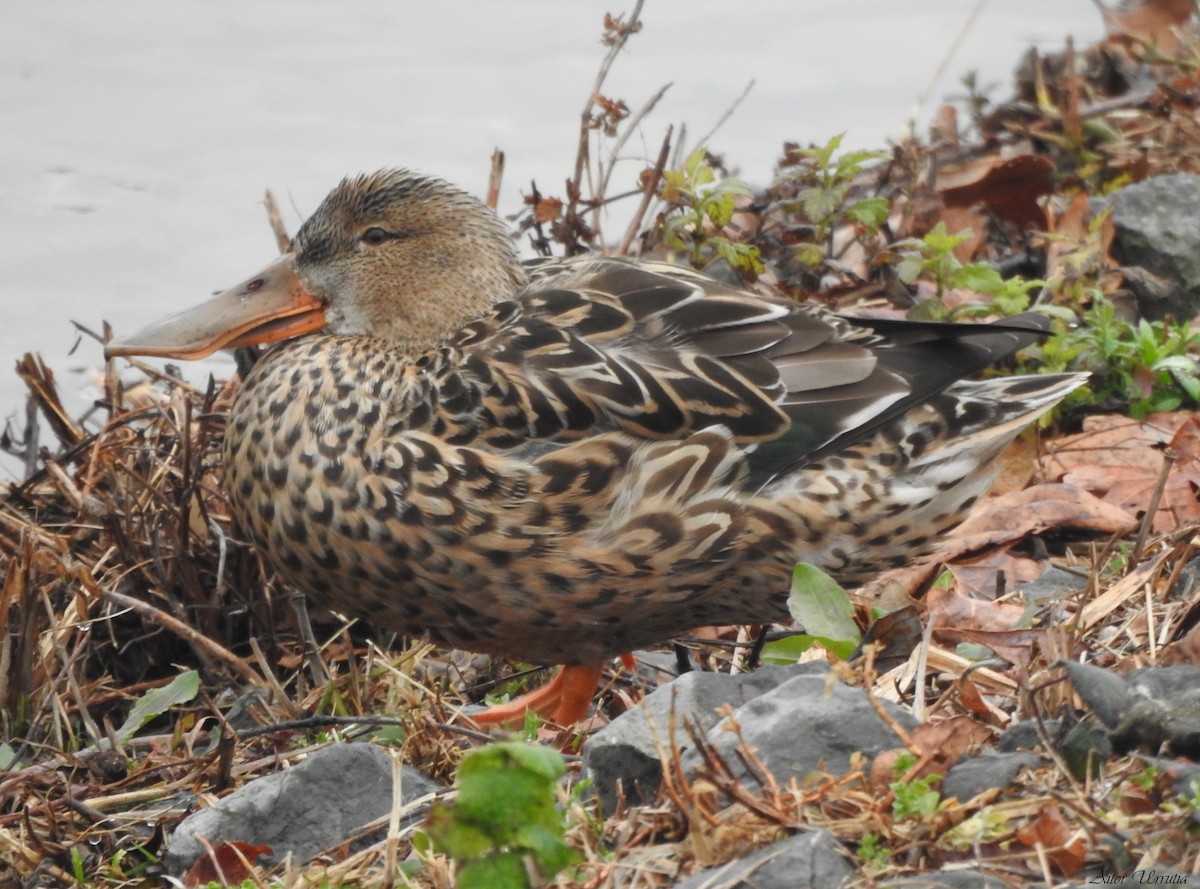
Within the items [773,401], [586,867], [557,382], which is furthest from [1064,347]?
[586,867]

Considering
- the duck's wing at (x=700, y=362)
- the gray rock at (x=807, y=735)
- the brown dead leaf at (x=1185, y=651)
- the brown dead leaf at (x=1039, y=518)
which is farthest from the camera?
the brown dead leaf at (x=1039, y=518)

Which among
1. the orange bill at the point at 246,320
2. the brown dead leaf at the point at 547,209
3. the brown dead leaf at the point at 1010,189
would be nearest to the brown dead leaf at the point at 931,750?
Result: the orange bill at the point at 246,320

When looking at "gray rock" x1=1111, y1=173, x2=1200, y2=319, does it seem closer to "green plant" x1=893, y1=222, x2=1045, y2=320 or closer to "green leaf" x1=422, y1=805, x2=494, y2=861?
"green plant" x1=893, y1=222, x2=1045, y2=320

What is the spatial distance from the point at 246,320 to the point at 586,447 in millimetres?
1138

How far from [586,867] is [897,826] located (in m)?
0.48

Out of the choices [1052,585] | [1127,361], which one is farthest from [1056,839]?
[1127,361]

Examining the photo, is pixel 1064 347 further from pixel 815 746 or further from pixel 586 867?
pixel 586 867

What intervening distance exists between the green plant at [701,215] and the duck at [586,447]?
0.84 metres

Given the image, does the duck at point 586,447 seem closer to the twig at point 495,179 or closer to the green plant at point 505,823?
the twig at point 495,179

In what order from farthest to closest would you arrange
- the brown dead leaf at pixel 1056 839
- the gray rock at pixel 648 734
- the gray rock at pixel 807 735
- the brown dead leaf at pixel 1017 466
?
the brown dead leaf at pixel 1017 466, the gray rock at pixel 648 734, the gray rock at pixel 807 735, the brown dead leaf at pixel 1056 839

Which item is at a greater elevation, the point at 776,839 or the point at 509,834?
the point at 509,834

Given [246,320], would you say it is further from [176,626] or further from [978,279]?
[978,279]

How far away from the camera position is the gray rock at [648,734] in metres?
2.85

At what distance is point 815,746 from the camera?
107 inches
